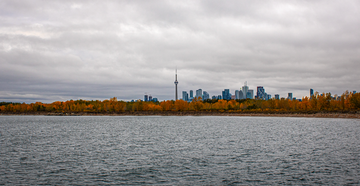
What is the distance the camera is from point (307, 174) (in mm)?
24484

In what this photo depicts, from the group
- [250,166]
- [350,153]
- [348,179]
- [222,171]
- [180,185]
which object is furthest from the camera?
[350,153]

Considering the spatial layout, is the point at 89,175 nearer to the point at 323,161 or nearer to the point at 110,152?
the point at 110,152

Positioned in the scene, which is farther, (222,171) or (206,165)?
(206,165)

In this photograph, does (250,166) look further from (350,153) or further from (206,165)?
(350,153)

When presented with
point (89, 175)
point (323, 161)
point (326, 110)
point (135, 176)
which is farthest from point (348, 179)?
point (326, 110)

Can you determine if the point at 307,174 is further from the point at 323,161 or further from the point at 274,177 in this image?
the point at 323,161

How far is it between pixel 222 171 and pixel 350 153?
2146 cm

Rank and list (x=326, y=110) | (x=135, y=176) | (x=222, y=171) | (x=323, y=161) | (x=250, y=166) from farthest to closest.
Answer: (x=326, y=110) < (x=323, y=161) < (x=250, y=166) < (x=222, y=171) < (x=135, y=176)

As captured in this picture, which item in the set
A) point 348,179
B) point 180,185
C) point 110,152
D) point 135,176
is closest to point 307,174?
point 348,179

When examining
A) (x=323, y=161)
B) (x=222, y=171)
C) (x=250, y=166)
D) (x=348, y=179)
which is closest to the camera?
(x=348, y=179)

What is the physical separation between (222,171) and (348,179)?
10.7m

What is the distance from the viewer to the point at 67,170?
26.3 meters

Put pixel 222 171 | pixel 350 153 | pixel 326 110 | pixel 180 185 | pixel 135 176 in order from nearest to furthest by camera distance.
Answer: pixel 180 185
pixel 135 176
pixel 222 171
pixel 350 153
pixel 326 110

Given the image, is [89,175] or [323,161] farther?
[323,161]
